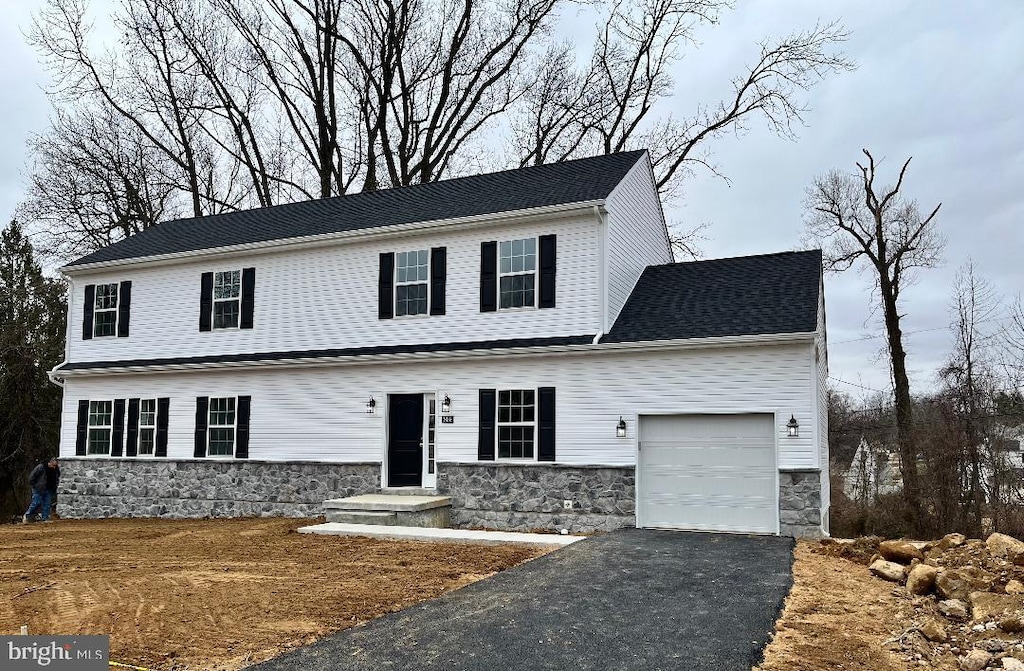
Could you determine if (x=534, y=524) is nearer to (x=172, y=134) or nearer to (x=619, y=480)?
(x=619, y=480)

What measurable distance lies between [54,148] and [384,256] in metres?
18.4

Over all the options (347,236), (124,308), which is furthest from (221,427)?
(347,236)

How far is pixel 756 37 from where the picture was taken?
80.0 feet

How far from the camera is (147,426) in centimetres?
1728

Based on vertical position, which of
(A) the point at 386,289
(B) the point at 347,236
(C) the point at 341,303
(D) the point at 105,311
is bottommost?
(C) the point at 341,303

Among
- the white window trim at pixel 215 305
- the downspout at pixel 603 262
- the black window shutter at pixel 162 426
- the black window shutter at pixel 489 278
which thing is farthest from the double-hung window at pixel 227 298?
the downspout at pixel 603 262

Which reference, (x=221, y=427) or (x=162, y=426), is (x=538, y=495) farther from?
(x=162, y=426)

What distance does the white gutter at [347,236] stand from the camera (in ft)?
45.9

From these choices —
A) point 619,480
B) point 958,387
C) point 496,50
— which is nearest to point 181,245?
point 619,480

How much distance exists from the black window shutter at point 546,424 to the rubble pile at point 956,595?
4417 millimetres

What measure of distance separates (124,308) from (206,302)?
2.40 m

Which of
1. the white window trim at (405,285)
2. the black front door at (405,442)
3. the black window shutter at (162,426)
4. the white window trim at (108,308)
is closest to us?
the black front door at (405,442)

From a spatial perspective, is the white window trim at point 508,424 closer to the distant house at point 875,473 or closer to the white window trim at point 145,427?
the distant house at point 875,473

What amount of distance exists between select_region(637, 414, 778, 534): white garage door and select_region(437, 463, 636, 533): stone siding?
0.36 metres
